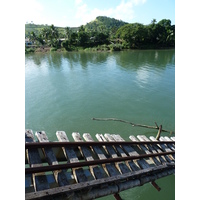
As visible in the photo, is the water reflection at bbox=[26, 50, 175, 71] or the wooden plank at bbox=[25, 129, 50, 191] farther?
the water reflection at bbox=[26, 50, 175, 71]

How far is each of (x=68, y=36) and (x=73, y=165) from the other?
60303 mm

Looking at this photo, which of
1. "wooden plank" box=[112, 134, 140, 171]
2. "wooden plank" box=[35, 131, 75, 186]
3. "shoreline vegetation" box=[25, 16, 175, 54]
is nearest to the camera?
"wooden plank" box=[35, 131, 75, 186]

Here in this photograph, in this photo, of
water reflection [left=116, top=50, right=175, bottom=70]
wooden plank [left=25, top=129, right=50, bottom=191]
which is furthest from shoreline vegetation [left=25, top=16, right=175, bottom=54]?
wooden plank [left=25, top=129, right=50, bottom=191]

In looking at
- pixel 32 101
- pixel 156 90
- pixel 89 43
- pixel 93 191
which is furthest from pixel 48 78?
pixel 89 43

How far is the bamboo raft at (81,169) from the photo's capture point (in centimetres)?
261

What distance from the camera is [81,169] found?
310 centimetres

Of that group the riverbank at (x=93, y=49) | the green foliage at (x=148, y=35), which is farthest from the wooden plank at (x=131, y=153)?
the green foliage at (x=148, y=35)

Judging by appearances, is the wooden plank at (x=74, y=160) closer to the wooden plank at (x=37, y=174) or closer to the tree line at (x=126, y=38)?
the wooden plank at (x=37, y=174)

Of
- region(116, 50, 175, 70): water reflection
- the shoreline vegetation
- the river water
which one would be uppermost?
the shoreline vegetation

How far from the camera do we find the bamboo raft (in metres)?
2.61

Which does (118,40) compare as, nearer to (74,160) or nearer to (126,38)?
(126,38)

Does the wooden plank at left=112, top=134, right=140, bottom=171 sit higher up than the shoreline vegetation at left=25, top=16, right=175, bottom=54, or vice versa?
the shoreline vegetation at left=25, top=16, right=175, bottom=54

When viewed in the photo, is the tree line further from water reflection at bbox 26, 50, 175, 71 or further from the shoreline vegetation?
water reflection at bbox 26, 50, 175, 71

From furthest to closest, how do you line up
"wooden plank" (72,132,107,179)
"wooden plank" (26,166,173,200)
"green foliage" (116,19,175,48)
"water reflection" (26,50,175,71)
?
"green foliage" (116,19,175,48) → "water reflection" (26,50,175,71) → "wooden plank" (72,132,107,179) → "wooden plank" (26,166,173,200)
